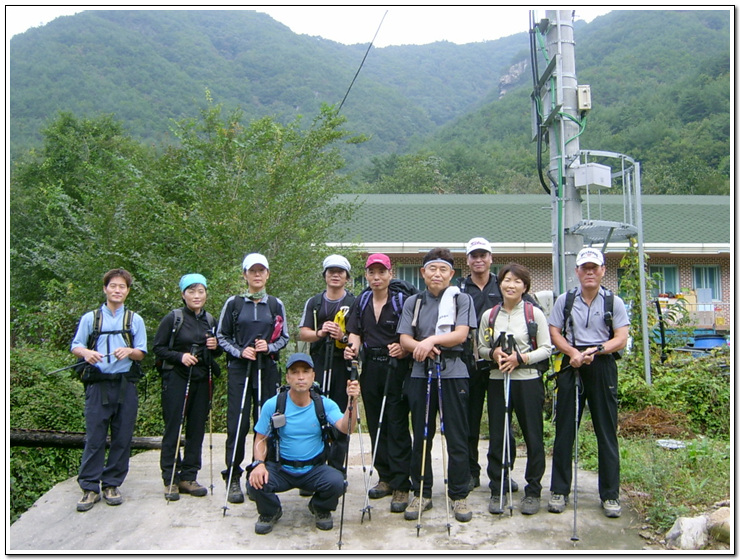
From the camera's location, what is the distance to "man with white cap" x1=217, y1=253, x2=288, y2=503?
5465mm

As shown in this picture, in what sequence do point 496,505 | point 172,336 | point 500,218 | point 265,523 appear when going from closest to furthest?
point 265,523, point 496,505, point 172,336, point 500,218

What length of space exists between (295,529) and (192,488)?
3.73ft

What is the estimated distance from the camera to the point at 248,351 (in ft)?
17.8

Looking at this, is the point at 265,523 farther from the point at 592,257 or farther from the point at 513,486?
the point at 592,257

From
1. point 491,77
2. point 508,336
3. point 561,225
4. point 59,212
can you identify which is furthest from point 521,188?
point 491,77

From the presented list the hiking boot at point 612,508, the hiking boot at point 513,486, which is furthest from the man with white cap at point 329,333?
the hiking boot at point 612,508

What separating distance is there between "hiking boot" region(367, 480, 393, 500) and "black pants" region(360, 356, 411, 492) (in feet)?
0.29

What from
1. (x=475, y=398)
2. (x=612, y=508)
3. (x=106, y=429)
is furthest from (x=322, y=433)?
(x=612, y=508)

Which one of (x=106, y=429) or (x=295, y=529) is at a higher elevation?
(x=106, y=429)

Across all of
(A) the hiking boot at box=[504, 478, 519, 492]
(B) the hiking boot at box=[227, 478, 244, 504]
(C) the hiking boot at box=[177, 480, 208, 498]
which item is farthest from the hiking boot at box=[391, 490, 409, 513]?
(C) the hiking boot at box=[177, 480, 208, 498]

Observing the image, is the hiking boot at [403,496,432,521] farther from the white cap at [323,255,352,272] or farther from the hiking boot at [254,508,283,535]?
the white cap at [323,255,352,272]

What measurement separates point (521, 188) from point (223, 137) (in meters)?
29.6

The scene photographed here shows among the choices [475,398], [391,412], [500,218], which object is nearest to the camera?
[391,412]

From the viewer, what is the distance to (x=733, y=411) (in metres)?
5.99
